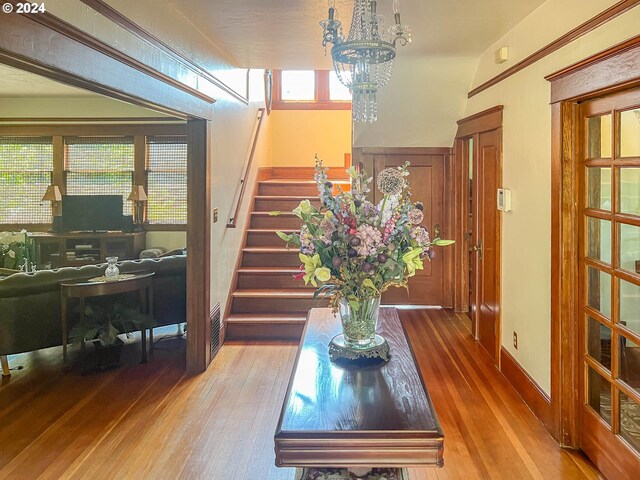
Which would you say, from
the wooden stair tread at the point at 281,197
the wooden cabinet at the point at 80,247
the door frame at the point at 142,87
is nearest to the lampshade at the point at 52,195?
the wooden cabinet at the point at 80,247

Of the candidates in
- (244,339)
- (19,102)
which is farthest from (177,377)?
(19,102)

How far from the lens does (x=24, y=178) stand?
23.0 ft

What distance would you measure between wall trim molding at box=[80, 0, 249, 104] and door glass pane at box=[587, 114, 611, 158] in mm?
2517

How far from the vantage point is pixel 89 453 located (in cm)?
270

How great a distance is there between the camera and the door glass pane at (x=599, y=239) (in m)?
2.45

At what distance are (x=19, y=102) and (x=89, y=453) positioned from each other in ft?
19.4

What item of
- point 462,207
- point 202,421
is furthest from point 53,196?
point 462,207

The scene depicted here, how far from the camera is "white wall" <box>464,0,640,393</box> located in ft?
9.10

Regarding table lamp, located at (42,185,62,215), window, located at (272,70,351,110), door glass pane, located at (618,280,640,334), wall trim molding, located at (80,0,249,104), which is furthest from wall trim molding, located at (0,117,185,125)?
door glass pane, located at (618,280,640,334)

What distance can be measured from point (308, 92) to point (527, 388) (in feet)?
20.9

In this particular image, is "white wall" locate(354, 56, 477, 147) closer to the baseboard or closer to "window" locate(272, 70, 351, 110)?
the baseboard

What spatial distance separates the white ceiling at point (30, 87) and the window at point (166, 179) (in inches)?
46.8

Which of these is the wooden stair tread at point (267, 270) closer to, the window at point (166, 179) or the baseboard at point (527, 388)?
the window at point (166, 179)

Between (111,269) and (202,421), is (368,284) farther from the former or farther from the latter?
(111,269)
